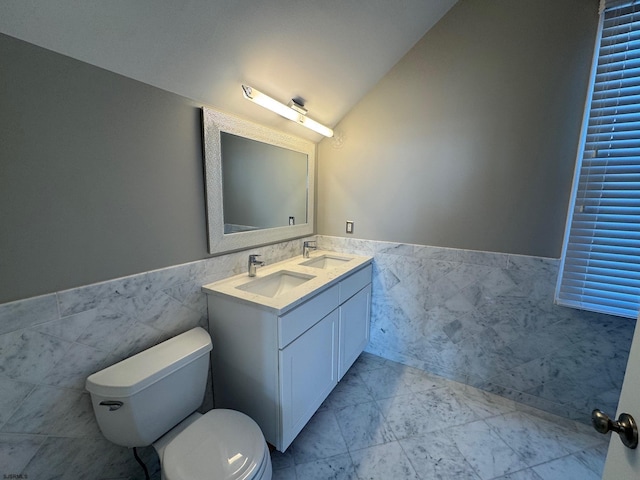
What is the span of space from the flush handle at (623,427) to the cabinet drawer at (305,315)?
1.03 m

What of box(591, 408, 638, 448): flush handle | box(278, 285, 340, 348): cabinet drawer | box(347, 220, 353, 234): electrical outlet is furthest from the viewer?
box(347, 220, 353, 234): electrical outlet

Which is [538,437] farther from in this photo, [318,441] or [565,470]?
[318,441]

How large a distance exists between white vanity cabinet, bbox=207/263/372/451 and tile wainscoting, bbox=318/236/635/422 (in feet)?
2.43

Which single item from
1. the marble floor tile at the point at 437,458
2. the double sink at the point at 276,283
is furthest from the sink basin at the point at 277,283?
the marble floor tile at the point at 437,458

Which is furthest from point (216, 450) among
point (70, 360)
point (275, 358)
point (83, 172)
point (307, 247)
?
point (307, 247)

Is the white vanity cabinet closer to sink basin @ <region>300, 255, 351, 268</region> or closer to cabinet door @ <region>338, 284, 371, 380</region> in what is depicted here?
cabinet door @ <region>338, 284, 371, 380</region>

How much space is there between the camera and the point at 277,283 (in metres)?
1.82

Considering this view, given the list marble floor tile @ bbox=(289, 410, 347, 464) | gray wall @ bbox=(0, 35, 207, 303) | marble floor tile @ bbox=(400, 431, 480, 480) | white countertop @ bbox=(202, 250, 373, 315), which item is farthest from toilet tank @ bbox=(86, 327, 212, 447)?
marble floor tile @ bbox=(400, 431, 480, 480)

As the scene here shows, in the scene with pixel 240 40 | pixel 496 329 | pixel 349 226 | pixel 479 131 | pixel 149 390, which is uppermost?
pixel 240 40

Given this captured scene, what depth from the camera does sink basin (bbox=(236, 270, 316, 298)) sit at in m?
1.65

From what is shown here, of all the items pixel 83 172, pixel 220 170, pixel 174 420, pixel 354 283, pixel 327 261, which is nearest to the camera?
pixel 83 172

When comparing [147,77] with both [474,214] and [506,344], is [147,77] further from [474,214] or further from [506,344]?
[506,344]

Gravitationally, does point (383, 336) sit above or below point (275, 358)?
below

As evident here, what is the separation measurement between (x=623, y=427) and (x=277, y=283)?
5.25ft
